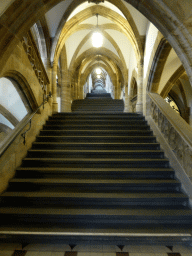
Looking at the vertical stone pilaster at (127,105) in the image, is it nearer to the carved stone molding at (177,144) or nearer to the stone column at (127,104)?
the stone column at (127,104)

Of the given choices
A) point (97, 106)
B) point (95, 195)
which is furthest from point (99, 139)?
point (97, 106)

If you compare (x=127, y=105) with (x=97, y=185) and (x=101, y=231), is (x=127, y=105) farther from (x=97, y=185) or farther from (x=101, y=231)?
(x=101, y=231)

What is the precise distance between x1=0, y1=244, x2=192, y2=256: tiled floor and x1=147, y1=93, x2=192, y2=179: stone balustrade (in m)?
1.12

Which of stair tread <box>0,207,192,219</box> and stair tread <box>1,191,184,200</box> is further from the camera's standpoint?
stair tread <box>1,191,184,200</box>

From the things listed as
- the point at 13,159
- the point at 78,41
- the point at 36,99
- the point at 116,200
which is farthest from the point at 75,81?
the point at 116,200

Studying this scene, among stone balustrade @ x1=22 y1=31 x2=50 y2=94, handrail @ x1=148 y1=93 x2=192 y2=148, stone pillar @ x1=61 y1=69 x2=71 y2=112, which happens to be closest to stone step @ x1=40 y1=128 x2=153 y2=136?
handrail @ x1=148 y1=93 x2=192 y2=148

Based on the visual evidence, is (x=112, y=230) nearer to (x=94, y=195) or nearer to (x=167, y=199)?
(x=94, y=195)

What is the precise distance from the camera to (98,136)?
152 inches

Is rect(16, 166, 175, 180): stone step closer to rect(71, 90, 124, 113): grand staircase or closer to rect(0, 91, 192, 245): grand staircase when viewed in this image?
rect(0, 91, 192, 245): grand staircase

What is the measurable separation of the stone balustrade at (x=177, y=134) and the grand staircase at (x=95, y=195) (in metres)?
0.28

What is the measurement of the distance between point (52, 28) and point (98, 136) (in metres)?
4.46

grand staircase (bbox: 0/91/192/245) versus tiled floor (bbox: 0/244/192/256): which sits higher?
grand staircase (bbox: 0/91/192/245)

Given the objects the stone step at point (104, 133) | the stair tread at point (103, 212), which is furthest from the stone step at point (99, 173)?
the stone step at point (104, 133)

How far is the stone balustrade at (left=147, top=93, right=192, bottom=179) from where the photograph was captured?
8.49 ft
